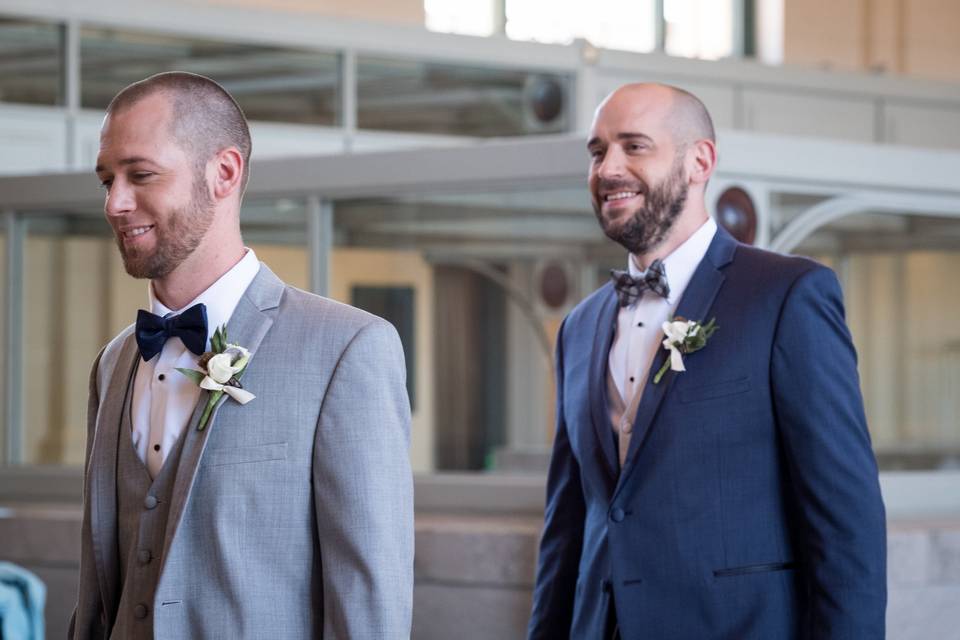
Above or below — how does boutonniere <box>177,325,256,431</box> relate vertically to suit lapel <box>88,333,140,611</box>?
above

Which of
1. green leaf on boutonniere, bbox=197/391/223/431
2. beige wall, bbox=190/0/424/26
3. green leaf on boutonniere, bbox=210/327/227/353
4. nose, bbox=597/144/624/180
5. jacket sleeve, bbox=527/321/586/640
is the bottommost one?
jacket sleeve, bbox=527/321/586/640

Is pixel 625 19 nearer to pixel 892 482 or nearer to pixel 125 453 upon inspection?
pixel 892 482

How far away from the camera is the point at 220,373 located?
1.76 meters

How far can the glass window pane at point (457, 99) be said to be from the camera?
8609mm

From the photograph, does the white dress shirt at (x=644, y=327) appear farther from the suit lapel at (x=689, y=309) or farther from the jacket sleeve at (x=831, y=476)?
the jacket sleeve at (x=831, y=476)

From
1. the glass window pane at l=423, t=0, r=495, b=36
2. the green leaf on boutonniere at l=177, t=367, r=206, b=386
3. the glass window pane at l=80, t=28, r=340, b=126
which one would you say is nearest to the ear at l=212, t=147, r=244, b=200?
the green leaf on boutonniere at l=177, t=367, r=206, b=386

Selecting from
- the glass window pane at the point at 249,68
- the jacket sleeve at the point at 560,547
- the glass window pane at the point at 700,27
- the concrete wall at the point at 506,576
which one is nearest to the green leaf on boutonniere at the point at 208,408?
the jacket sleeve at the point at 560,547

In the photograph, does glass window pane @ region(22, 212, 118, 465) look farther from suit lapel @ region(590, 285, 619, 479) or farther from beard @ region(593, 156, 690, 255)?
beard @ region(593, 156, 690, 255)

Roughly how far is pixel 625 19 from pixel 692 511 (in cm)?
1059

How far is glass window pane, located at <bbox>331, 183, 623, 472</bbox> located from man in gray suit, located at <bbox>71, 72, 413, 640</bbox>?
2870 millimetres

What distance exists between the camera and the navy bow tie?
1825 mm

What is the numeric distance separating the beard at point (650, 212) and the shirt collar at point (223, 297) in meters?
0.73

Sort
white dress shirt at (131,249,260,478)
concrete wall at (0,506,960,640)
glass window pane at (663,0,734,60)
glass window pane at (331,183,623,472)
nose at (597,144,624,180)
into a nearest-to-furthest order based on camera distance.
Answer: white dress shirt at (131,249,260,478)
nose at (597,144,624,180)
concrete wall at (0,506,960,640)
glass window pane at (331,183,623,472)
glass window pane at (663,0,734,60)

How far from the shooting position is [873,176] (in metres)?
4.68
